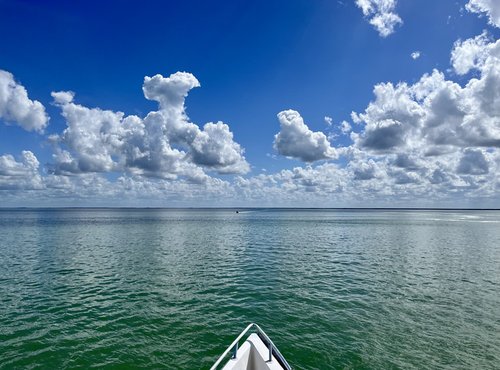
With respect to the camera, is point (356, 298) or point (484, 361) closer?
point (484, 361)

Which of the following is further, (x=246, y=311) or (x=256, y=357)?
(x=246, y=311)

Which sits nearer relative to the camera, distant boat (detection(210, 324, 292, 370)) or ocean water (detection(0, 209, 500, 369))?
distant boat (detection(210, 324, 292, 370))

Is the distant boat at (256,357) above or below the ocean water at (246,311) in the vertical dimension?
above

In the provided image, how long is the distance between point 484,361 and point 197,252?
40.4 metres

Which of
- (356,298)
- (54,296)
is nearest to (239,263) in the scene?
(356,298)

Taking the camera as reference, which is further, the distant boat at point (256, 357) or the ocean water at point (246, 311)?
the ocean water at point (246, 311)

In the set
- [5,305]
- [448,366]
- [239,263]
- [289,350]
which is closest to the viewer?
[448,366]

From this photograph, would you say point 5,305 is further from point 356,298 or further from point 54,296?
point 356,298

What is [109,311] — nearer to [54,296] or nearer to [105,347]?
[105,347]

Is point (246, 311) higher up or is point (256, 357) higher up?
point (256, 357)

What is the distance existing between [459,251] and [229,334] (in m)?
50.0

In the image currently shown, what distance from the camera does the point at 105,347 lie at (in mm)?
15633

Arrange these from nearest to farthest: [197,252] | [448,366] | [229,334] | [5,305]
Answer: [448,366], [229,334], [5,305], [197,252]

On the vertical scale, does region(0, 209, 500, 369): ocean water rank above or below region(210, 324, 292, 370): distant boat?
below
